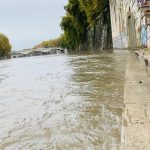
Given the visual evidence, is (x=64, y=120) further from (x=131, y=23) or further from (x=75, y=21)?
(x=75, y=21)

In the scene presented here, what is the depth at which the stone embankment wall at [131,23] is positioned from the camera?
2148 centimetres

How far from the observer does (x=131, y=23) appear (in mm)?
29750

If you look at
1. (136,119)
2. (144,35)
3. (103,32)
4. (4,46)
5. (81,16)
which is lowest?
(136,119)

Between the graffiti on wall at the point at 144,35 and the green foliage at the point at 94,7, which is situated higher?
the green foliage at the point at 94,7

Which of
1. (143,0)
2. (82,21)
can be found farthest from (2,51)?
(143,0)

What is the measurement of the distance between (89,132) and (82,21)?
52311mm

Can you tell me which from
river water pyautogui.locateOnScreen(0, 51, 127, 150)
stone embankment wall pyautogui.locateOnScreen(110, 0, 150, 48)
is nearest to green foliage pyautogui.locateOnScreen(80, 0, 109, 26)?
stone embankment wall pyautogui.locateOnScreen(110, 0, 150, 48)

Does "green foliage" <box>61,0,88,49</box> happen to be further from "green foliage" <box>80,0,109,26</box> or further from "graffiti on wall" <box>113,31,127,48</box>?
"graffiti on wall" <box>113,31,127,48</box>

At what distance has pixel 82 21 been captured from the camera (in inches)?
2203

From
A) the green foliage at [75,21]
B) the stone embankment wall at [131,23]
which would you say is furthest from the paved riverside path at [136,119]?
the green foliage at [75,21]

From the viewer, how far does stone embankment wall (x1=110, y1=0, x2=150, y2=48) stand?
21.5 m

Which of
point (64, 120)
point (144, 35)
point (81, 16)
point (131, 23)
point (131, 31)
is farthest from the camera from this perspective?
point (81, 16)

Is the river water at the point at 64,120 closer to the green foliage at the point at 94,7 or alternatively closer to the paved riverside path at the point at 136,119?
the paved riverside path at the point at 136,119

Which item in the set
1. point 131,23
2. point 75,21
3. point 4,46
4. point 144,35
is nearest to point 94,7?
point 131,23
